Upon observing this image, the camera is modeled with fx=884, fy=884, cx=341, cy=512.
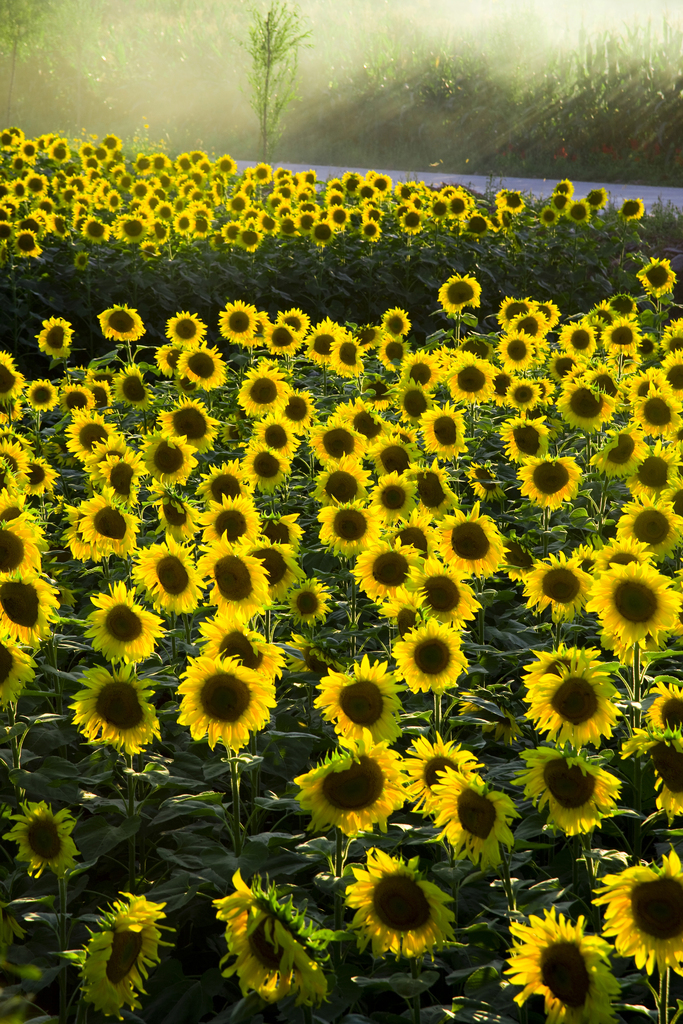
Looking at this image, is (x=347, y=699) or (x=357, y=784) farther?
(x=347, y=699)

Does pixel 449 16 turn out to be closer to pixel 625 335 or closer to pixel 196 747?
pixel 625 335

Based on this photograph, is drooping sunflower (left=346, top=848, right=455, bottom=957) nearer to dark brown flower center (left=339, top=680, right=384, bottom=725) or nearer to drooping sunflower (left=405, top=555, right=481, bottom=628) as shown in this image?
dark brown flower center (left=339, top=680, right=384, bottom=725)

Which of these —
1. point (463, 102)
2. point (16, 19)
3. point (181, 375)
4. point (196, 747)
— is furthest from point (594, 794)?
point (463, 102)

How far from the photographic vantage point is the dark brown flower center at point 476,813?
6.63 feet

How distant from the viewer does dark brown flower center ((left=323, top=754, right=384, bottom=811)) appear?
1.96 metres

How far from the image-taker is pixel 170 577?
306 centimetres

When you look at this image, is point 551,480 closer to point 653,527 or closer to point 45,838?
point 653,527

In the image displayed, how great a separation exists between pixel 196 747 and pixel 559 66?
119 ft

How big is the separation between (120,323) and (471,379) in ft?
8.60

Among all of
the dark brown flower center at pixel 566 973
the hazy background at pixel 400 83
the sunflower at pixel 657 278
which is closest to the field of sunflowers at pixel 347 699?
the dark brown flower center at pixel 566 973

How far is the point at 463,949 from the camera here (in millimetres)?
2297

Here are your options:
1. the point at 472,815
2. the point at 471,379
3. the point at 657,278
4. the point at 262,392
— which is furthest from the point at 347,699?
the point at 657,278

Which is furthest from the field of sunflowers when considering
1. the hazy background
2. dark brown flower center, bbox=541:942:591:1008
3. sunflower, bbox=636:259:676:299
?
the hazy background

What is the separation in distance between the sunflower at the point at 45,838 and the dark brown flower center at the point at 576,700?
1264mm
